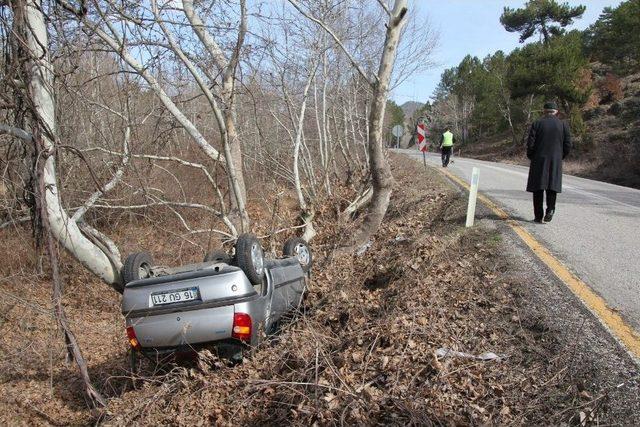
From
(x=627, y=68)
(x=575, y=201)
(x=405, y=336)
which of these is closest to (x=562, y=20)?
(x=627, y=68)

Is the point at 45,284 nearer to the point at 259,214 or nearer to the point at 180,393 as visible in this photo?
Answer: the point at 259,214

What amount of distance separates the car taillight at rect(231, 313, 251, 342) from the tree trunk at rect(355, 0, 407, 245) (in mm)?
4958

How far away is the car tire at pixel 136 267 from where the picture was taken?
5.20 meters

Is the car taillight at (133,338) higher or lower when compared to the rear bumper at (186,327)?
lower

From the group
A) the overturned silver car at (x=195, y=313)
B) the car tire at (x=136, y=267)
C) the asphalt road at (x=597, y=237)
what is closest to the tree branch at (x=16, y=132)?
the car tire at (x=136, y=267)

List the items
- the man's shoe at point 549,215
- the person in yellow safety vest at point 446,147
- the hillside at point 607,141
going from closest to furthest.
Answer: the man's shoe at point 549,215 < the person in yellow safety vest at point 446,147 < the hillside at point 607,141

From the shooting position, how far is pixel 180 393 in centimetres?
467

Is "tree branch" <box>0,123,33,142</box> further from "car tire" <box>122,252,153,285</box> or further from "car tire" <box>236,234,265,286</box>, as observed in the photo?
"car tire" <box>236,234,265,286</box>

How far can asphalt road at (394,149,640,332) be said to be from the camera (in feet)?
15.8

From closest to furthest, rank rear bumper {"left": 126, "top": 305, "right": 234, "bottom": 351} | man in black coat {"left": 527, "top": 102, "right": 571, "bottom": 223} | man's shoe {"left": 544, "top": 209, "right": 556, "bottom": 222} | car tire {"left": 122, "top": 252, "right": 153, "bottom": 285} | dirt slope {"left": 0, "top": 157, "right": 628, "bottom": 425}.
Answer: dirt slope {"left": 0, "top": 157, "right": 628, "bottom": 425}
rear bumper {"left": 126, "top": 305, "right": 234, "bottom": 351}
car tire {"left": 122, "top": 252, "right": 153, "bottom": 285}
man in black coat {"left": 527, "top": 102, "right": 571, "bottom": 223}
man's shoe {"left": 544, "top": 209, "right": 556, "bottom": 222}

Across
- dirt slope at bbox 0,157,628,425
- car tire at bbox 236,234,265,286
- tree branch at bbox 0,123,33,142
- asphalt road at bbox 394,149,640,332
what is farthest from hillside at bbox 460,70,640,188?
tree branch at bbox 0,123,33,142

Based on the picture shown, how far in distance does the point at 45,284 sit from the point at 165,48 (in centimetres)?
578

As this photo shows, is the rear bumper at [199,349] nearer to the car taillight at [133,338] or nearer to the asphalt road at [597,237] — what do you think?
the car taillight at [133,338]

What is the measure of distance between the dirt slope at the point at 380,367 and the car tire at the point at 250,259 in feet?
2.12
